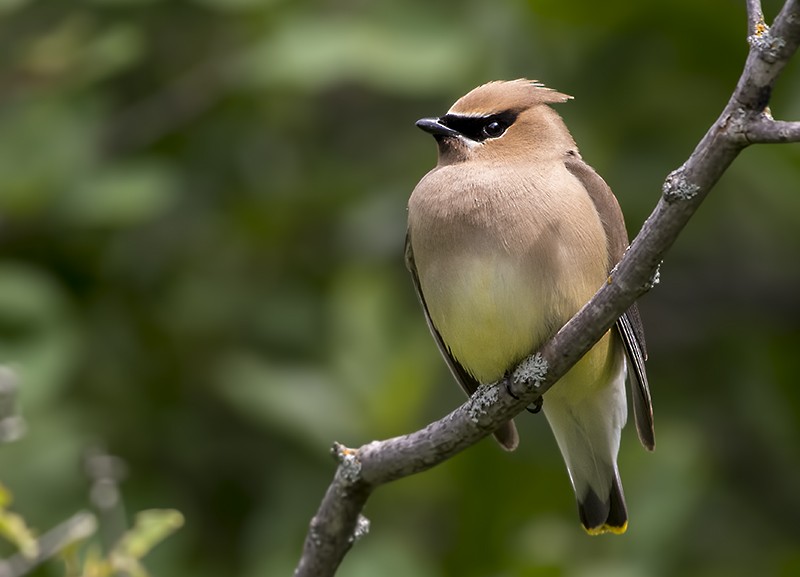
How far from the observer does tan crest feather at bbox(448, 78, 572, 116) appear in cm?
395

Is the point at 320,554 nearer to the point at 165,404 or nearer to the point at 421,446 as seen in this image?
the point at 421,446

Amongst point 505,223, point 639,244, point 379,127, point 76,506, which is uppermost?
point 639,244

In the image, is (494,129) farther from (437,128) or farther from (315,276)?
(315,276)

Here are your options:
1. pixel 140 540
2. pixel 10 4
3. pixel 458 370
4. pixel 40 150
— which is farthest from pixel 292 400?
pixel 140 540

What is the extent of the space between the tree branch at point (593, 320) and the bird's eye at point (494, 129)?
0.85 metres

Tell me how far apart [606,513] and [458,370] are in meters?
0.65

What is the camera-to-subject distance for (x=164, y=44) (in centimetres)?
577

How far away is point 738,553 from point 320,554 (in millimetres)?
2843

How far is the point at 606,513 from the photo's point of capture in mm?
4336

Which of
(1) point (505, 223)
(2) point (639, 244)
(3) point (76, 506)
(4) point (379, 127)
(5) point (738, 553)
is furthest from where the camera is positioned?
(4) point (379, 127)

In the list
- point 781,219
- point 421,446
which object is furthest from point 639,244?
point 781,219

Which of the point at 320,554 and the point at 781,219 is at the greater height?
the point at 320,554

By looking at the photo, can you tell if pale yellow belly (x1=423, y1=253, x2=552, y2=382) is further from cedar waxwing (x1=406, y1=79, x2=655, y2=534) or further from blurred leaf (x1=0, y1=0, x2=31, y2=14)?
blurred leaf (x1=0, y1=0, x2=31, y2=14)

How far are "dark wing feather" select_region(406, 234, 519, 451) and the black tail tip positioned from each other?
14.5 inches
